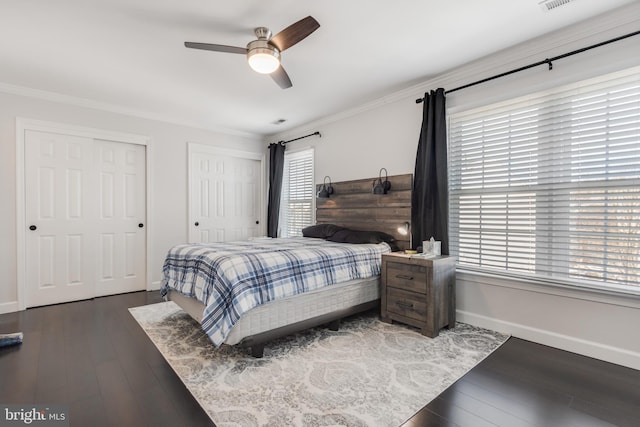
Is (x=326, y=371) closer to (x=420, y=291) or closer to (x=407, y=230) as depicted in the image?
(x=420, y=291)

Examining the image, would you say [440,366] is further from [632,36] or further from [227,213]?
[227,213]

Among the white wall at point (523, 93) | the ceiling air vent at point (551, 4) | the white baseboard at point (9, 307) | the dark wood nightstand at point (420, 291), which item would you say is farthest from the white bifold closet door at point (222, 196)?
the ceiling air vent at point (551, 4)

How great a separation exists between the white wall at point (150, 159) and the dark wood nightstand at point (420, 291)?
3.31 m

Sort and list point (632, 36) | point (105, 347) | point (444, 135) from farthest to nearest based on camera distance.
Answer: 1. point (444, 135)
2. point (105, 347)
3. point (632, 36)

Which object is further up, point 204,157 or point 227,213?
point 204,157

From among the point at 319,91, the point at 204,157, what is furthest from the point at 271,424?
the point at 204,157

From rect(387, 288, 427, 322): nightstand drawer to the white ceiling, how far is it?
2.28m

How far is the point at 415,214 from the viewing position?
3.47 m

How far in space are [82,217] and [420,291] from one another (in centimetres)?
425

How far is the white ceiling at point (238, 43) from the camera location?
219 centimetres

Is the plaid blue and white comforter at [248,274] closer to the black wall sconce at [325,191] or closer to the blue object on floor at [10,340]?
the blue object on floor at [10,340]

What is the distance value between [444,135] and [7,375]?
13.3 ft

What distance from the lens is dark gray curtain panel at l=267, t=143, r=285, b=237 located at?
5352 mm

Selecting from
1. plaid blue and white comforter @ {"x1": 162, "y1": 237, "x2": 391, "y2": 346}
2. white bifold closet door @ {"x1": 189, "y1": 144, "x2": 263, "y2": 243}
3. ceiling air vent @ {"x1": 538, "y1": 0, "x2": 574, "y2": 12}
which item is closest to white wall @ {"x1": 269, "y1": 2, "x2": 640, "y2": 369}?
ceiling air vent @ {"x1": 538, "y1": 0, "x2": 574, "y2": 12}
